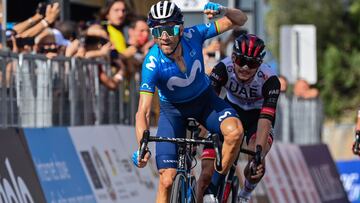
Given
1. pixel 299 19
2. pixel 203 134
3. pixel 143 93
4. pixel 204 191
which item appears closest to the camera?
pixel 143 93

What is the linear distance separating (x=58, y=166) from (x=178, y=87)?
2.19 meters

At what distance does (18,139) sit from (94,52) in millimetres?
3225

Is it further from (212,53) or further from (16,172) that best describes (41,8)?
(212,53)

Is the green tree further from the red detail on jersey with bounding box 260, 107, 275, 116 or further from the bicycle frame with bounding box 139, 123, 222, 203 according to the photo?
the bicycle frame with bounding box 139, 123, 222, 203

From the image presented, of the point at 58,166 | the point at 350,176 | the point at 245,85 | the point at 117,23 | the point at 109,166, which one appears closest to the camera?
the point at 245,85

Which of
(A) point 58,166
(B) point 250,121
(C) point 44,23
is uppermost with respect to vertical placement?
(C) point 44,23

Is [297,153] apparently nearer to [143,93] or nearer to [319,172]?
[319,172]

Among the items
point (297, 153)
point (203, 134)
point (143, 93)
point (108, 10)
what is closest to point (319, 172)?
point (297, 153)

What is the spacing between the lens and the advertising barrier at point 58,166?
12.5 meters

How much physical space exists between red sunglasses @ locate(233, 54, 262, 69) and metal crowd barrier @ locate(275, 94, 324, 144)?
363 inches

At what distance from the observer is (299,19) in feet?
184

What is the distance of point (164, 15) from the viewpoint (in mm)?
11125

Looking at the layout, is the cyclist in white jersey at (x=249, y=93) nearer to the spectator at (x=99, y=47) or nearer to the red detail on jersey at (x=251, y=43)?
the red detail on jersey at (x=251, y=43)

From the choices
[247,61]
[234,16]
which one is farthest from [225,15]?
[247,61]
